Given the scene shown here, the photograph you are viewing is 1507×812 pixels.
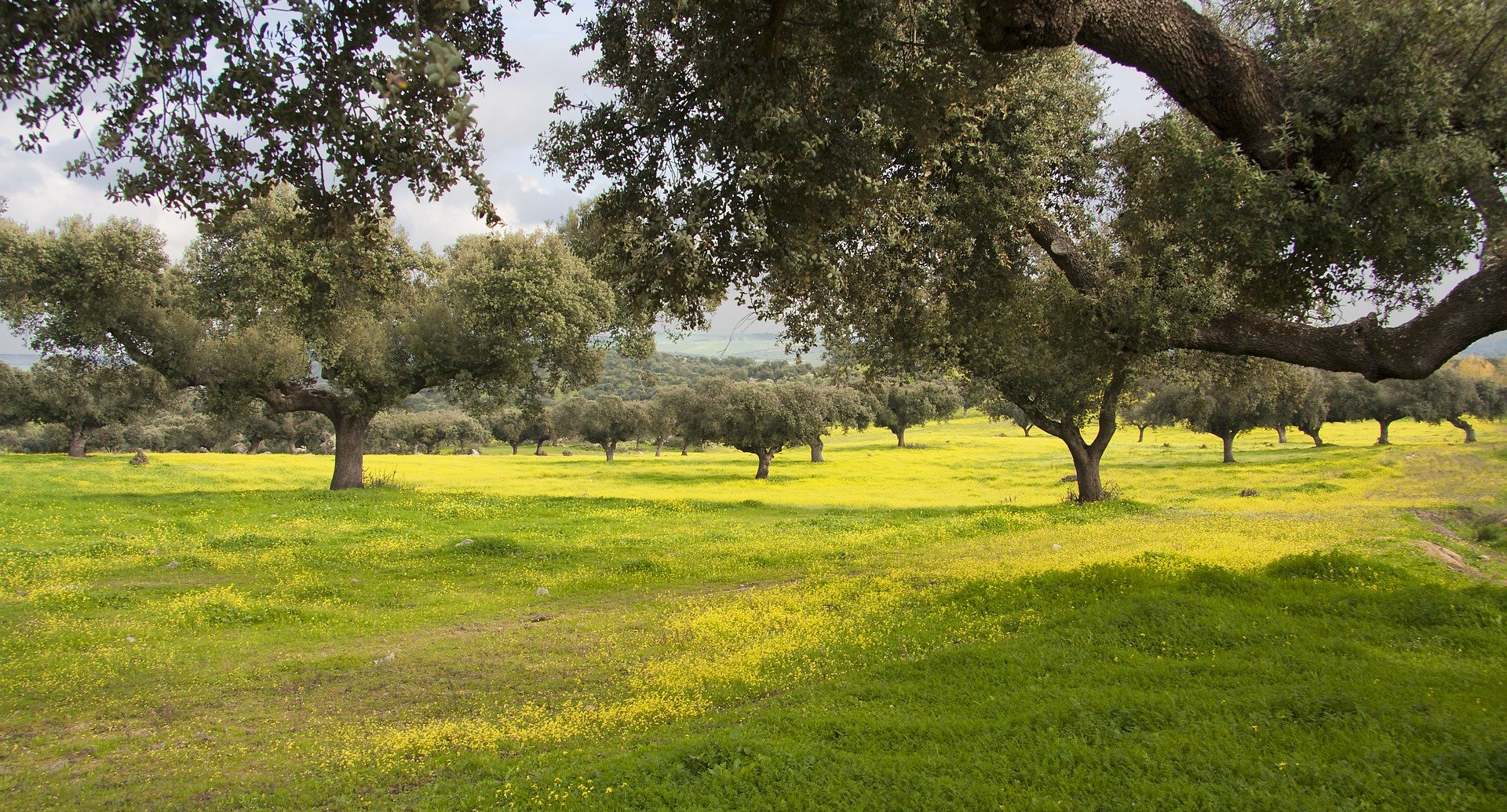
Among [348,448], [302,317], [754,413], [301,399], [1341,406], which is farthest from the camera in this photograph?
[1341,406]

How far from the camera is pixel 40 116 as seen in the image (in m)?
7.02

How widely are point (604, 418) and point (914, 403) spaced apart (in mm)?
29103

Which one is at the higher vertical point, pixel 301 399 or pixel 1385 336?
pixel 1385 336

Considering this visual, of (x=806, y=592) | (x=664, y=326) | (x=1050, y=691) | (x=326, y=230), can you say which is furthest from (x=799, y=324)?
(x=1050, y=691)

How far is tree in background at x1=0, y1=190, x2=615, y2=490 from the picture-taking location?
24641 millimetres

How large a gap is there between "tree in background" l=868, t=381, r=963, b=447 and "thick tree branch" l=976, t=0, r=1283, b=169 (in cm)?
6330

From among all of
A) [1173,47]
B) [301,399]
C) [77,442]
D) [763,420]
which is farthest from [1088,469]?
[77,442]

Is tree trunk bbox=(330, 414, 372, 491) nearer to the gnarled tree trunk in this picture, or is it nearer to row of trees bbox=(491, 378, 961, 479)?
row of trees bbox=(491, 378, 961, 479)

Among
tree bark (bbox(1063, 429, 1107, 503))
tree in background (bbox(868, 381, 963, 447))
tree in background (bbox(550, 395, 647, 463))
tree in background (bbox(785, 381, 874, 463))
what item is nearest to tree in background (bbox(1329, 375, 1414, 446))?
tree in background (bbox(868, 381, 963, 447))

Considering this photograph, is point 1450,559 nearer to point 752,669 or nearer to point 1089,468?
point 752,669

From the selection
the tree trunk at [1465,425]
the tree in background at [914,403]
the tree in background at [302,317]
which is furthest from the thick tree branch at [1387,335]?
the tree trunk at [1465,425]

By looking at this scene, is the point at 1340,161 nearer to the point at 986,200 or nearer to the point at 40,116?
the point at 986,200

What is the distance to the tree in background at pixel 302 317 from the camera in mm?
24641

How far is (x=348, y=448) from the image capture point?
103ft
